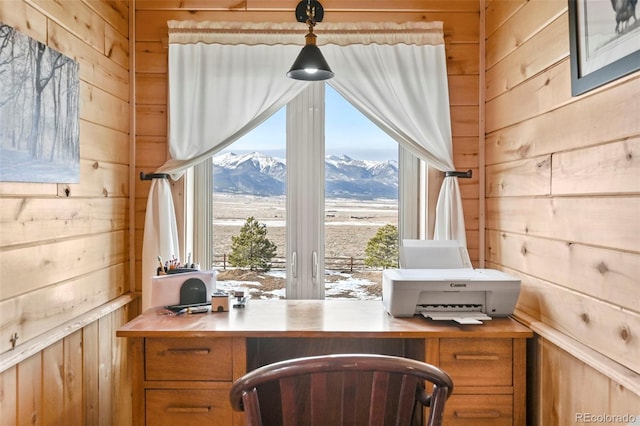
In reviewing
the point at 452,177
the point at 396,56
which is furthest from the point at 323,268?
the point at 396,56

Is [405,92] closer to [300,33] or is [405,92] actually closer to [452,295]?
[300,33]

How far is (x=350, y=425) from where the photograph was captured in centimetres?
108

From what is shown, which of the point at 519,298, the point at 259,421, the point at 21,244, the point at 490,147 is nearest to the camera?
the point at 259,421

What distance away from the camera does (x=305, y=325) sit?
1.93 meters

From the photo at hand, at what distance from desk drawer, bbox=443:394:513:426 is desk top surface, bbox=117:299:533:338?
0.87 feet

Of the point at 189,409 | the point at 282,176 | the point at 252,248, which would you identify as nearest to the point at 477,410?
the point at 189,409

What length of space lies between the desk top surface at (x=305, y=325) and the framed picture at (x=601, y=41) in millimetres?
959

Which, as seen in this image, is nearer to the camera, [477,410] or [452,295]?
[477,410]

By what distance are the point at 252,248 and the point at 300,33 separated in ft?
4.07

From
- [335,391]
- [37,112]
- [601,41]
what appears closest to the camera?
[335,391]

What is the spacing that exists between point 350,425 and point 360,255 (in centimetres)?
166

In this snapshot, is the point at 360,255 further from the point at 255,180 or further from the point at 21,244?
the point at 21,244

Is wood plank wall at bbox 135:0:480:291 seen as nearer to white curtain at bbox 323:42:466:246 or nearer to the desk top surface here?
white curtain at bbox 323:42:466:246

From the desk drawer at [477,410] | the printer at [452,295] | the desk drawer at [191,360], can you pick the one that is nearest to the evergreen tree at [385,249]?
the printer at [452,295]
